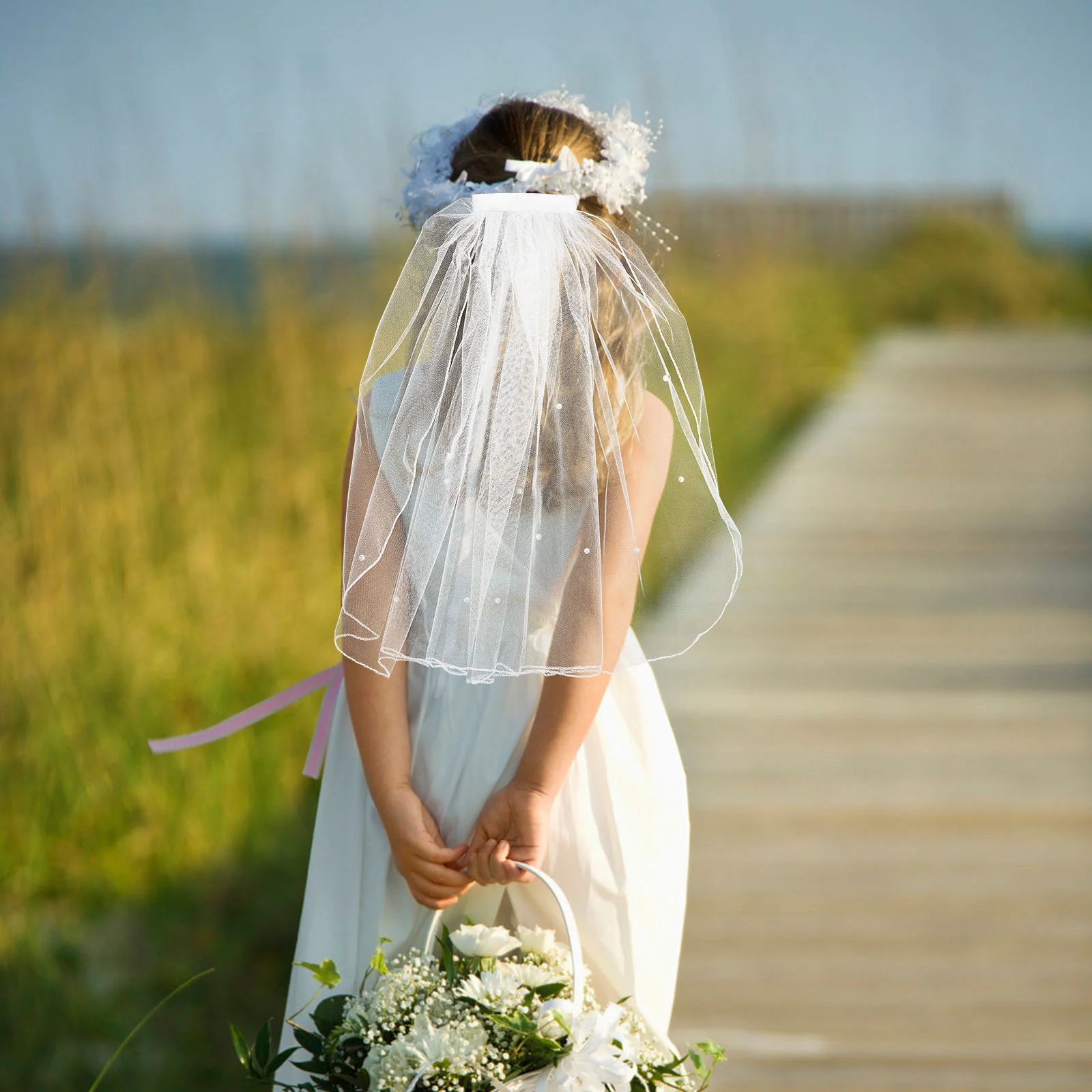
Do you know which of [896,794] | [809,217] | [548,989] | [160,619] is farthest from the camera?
[809,217]

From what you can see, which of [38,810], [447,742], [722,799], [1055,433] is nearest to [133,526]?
[38,810]

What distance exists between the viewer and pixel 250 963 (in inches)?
101

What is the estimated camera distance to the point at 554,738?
4.31ft

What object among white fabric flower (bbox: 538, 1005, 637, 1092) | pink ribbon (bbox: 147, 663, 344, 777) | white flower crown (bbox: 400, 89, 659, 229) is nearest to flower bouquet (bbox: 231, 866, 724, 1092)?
white fabric flower (bbox: 538, 1005, 637, 1092)

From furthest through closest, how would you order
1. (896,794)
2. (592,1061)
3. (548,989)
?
(896,794) → (548,989) → (592,1061)

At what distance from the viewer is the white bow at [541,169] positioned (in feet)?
4.28

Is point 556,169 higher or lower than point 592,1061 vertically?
higher

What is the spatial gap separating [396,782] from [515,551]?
0.30 metres

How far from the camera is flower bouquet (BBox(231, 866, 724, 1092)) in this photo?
1081 mm

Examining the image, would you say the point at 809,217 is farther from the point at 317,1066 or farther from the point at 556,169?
the point at 317,1066

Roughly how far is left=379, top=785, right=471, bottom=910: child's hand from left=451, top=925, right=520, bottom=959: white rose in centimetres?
8

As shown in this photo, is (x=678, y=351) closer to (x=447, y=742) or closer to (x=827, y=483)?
(x=447, y=742)

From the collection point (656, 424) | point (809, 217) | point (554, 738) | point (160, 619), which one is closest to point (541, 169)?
point (656, 424)

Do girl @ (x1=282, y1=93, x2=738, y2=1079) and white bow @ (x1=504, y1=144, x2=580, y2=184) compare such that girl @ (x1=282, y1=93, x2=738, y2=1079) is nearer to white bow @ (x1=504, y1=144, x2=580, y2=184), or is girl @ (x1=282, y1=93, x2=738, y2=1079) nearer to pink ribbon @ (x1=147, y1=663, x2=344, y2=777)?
white bow @ (x1=504, y1=144, x2=580, y2=184)
